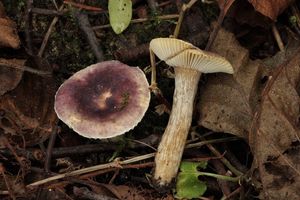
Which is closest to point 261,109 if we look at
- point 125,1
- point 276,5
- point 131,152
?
point 276,5

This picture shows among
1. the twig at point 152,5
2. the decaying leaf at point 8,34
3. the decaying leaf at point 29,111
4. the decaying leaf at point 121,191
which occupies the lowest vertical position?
the decaying leaf at point 121,191

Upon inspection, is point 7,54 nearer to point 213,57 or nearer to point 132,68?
point 132,68

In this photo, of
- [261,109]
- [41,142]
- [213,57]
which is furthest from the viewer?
[41,142]

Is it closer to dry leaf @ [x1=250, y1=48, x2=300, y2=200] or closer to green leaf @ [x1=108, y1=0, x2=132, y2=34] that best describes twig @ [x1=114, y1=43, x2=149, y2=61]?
green leaf @ [x1=108, y1=0, x2=132, y2=34]

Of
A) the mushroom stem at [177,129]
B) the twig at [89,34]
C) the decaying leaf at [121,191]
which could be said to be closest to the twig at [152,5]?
the twig at [89,34]

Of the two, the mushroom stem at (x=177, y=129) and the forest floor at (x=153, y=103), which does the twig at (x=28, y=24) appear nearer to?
the forest floor at (x=153, y=103)

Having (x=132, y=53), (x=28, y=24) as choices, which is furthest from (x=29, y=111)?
(x=132, y=53)

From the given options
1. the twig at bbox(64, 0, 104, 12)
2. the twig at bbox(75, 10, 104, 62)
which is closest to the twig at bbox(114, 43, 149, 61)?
the twig at bbox(75, 10, 104, 62)

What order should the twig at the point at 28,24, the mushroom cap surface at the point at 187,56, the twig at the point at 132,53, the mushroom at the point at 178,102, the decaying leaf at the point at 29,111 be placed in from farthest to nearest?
the twig at the point at 28,24 → the twig at the point at 132,53 → the decaying leaf at the point at 29,111 → the mushroom at the point at 178,102 → the mushroom cap surface at the point at 187,56
